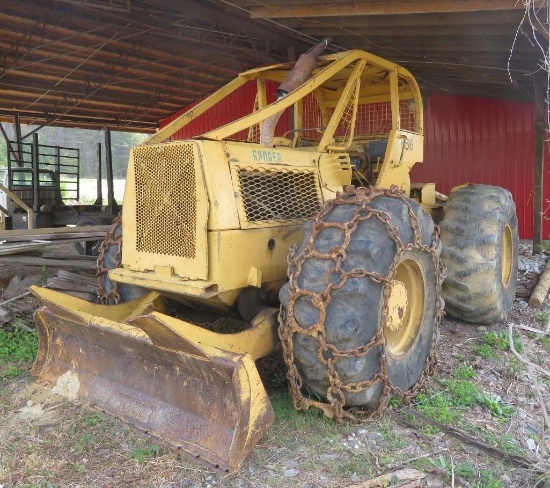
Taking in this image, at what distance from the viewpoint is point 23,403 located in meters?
4.00

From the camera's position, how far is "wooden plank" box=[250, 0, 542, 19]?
208 inches

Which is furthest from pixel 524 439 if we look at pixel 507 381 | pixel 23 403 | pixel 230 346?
pixel 23 403

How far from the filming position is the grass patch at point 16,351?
4629 mm

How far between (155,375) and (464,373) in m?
2.37

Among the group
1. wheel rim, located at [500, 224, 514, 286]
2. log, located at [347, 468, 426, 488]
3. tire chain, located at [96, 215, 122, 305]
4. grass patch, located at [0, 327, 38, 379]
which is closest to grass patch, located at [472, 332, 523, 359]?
wheel rim, located at [500, 224, 514, 286]

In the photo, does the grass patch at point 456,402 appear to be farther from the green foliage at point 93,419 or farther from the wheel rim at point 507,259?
the wheel rim at point 507,259

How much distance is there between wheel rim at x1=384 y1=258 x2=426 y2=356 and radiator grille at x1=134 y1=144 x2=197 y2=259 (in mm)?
1388

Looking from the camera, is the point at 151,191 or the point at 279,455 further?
the point at 151,191

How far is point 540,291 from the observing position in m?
6.72

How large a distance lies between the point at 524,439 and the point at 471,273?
6.19 ft

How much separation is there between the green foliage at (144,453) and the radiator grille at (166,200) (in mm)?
1171

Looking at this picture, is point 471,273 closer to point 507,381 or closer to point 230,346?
point 507,381

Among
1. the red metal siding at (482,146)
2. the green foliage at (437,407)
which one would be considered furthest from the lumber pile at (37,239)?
the red metal siding at (482,146)

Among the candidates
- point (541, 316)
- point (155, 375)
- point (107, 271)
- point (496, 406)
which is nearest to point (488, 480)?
point (496, 406)
